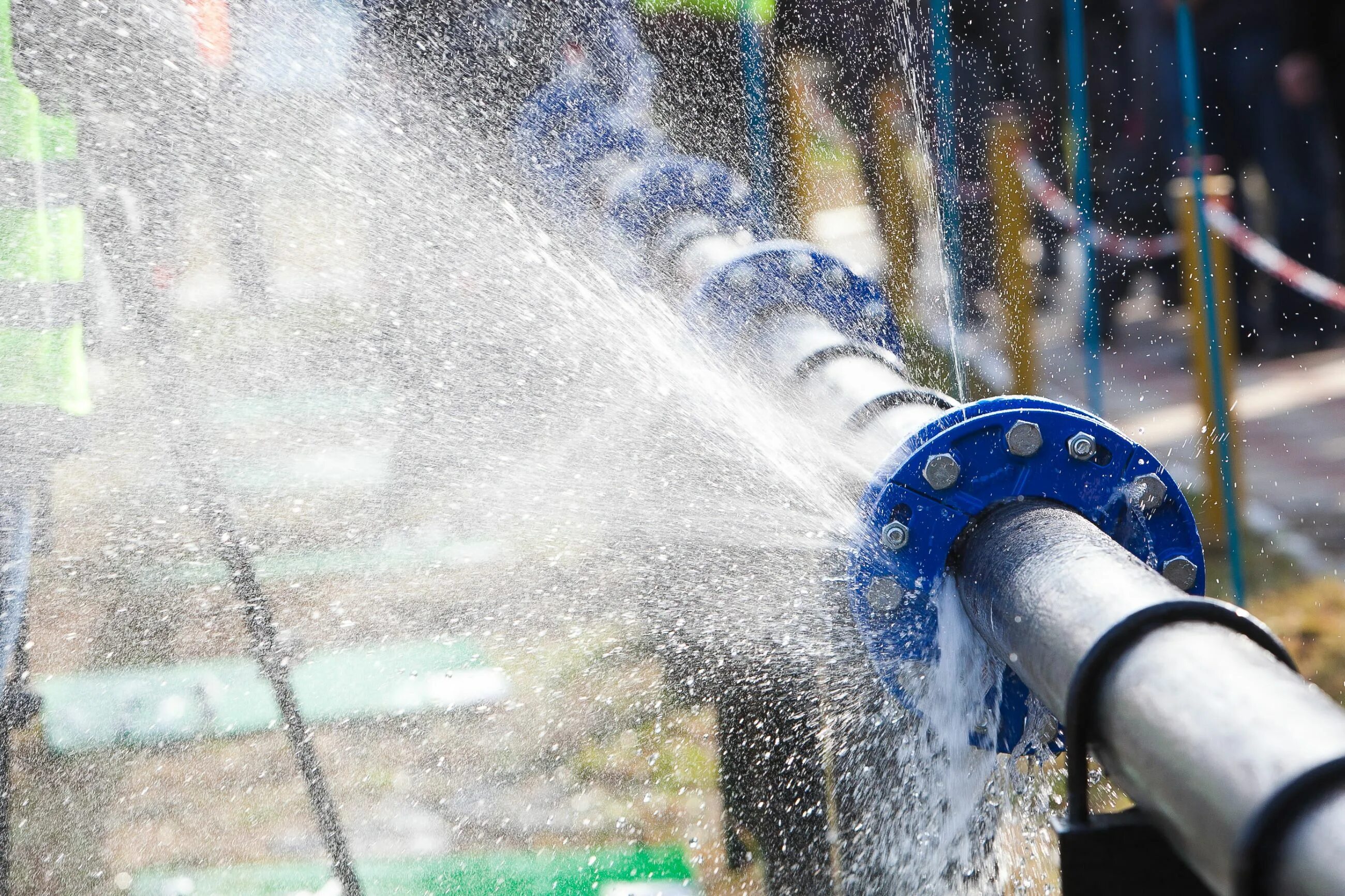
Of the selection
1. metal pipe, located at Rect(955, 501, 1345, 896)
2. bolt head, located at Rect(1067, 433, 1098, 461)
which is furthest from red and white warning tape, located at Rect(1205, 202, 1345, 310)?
metal pipe, located at Rect(955, 501, 1345, 896)

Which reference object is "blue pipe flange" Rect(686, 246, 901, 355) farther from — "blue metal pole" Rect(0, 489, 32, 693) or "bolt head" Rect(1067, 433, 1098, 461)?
"blue metal pole" Rect(0, 489, 32, 693)

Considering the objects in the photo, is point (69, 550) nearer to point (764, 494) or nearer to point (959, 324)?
point (764, 494)

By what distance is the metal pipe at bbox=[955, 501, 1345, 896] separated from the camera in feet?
2.59

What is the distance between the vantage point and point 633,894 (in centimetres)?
240

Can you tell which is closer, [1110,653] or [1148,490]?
[1110,653]

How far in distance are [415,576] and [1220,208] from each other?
8.38 feet

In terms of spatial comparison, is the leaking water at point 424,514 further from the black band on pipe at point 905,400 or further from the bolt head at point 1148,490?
the bolt head at point 1148,490

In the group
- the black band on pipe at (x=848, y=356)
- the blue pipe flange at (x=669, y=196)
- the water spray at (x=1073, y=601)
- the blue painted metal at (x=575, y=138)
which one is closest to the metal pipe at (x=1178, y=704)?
the water spray at (x=1073, y=601)

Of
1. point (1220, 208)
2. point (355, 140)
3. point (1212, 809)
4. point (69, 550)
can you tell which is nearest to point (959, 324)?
point (1220, 208)

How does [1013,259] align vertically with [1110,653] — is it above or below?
above

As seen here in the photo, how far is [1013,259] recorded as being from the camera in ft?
13.8

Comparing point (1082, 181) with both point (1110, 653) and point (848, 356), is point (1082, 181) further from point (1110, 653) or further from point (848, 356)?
point (1110, 653)

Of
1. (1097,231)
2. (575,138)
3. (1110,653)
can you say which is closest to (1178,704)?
(1110,653)

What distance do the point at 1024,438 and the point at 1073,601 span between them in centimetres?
28
